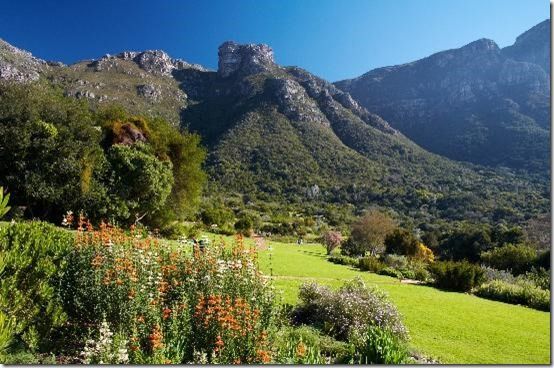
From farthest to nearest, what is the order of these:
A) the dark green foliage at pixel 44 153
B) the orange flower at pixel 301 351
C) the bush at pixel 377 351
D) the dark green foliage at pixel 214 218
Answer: the dark green foliage at pixel 214 218 < the dark green foliage at pixel 44 153 < the bush at pixel 377 351 < the orange flower at pixel 301 351

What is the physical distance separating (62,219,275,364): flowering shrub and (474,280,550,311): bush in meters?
10.7

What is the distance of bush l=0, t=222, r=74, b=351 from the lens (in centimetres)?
558

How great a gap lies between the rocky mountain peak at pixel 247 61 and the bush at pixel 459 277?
255 ft

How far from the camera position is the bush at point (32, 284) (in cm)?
558

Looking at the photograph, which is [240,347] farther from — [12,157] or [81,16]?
[12,157]

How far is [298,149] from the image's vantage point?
6919 centimetres

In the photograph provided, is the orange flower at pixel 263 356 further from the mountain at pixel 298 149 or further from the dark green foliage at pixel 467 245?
the mountain at pixel 298 149

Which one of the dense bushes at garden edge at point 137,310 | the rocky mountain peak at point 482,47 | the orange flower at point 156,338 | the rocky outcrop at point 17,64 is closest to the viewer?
the orange flower at point 156,338

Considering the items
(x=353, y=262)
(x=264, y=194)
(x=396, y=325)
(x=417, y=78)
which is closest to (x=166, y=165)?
(x=353, y=262)

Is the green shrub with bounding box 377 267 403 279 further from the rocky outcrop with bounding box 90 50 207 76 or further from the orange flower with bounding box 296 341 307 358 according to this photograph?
the rocky outcrop with bounding box 90 50 207 76

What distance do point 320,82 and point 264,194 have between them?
36949mm

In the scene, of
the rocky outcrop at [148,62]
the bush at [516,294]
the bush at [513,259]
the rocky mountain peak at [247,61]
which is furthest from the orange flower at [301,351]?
the rocky mountain peak at [247,61]

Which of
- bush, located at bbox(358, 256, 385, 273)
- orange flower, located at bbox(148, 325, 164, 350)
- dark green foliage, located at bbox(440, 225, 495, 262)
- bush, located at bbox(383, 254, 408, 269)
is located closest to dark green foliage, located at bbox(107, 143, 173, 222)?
bush, located at bbox(358, 256, 385, 273)

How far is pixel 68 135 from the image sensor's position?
19766mm
